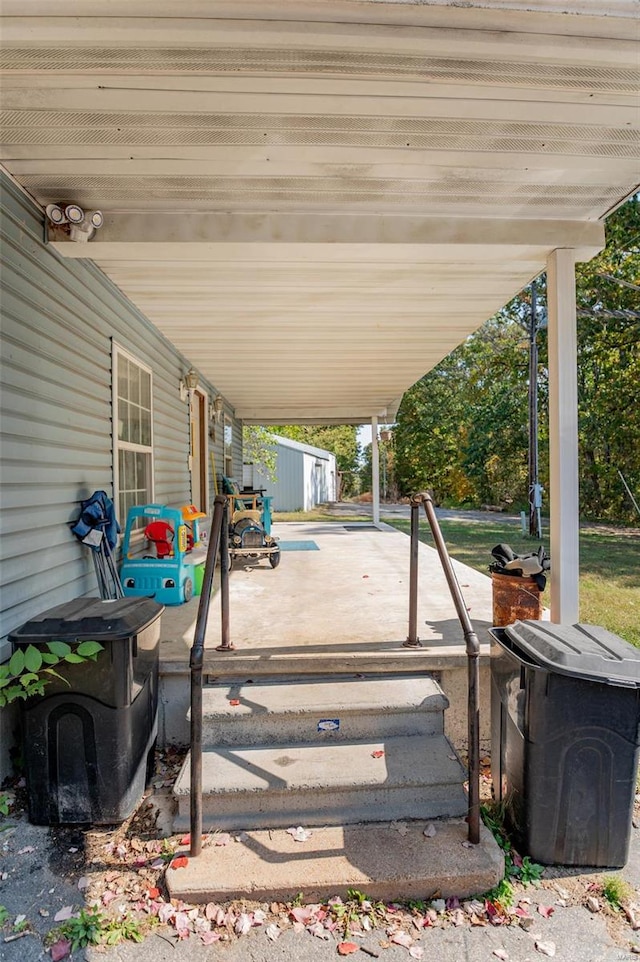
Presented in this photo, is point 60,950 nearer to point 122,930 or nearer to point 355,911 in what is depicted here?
point 122,930

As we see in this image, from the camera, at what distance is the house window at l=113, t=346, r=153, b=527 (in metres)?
3.92

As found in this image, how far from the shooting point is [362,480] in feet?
118

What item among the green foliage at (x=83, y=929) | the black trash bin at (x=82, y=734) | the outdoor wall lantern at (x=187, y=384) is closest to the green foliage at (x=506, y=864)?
the green foliage at (x=83, y=929)

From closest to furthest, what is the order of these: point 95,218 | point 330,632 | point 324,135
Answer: point 324,135
point 95,218
point 330,632

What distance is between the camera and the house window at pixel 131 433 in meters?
3.92

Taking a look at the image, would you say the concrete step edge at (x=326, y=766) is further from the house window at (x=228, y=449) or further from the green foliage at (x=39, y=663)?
the house window at (x=228, y=449)

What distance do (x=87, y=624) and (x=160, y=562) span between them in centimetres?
171

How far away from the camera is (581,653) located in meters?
1.97

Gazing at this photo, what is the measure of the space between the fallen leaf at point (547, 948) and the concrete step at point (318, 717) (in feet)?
2.90

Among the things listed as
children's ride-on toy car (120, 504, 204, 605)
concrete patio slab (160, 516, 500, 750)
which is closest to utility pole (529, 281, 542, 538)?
concrete patio slab (160, 516, 500, 750)

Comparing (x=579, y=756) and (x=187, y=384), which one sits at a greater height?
(x=187, y=384)

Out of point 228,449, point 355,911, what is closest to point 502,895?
point 355,911

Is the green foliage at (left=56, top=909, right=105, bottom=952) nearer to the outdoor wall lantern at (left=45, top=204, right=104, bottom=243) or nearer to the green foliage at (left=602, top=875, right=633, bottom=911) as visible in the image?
the green foliage at (left=602, top=875, right=633, bottom=911)

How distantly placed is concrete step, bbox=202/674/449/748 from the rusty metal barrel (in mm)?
715
